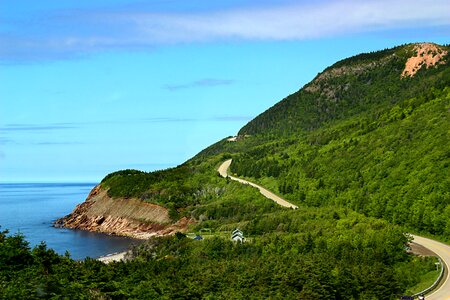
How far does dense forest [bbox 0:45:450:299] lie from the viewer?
65562 millimetres

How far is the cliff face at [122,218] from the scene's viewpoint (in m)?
154

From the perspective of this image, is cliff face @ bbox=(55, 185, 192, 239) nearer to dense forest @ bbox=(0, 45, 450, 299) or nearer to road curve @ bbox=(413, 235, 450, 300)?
dense forest @ bbox=(0, 45, 450, 299)

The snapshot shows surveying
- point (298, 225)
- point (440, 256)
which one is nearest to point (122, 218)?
point (298, 225)

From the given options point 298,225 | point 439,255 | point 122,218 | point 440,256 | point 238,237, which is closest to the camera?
point 440,256

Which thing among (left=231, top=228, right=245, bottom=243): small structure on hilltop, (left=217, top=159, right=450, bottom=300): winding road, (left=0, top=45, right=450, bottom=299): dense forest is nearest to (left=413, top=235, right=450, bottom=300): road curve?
(left=217, top=159, right=450, bottom=300): winding road

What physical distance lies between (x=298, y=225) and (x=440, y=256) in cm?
2594

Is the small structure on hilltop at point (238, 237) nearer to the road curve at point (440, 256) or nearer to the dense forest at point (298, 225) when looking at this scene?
the dense forest at point (298, 225)

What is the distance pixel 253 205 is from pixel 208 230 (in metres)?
11.4

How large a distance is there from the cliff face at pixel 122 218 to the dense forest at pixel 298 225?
8.96ft

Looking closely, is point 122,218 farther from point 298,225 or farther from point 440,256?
point 440,256

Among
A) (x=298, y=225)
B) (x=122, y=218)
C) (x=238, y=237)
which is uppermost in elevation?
(x=298, y=225)

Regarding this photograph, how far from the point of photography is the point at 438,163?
11019 centimetres

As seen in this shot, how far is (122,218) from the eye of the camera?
6698 inches

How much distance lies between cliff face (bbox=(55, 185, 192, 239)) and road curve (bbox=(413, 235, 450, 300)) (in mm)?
63790
